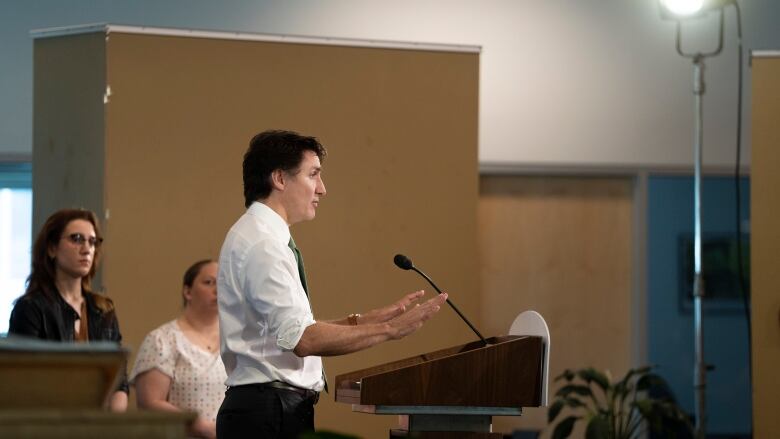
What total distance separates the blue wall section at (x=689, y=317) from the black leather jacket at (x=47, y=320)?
12.8 ft

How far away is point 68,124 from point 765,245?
317 cm

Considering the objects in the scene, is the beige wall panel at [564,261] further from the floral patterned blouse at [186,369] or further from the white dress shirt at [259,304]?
the white dress shirt at [259,304]

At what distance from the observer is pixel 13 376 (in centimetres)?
152

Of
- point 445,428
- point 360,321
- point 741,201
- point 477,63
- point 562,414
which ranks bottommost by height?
point 562,414

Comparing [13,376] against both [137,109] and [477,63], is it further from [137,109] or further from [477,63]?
[477,63]

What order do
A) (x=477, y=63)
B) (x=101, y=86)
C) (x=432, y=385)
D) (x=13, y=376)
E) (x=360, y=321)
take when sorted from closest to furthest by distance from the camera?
(x=13, y=376), (x=432, y=385), (x=360, y=321), (x=101, y=86), (x=477, y=63)

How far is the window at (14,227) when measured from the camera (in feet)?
22.1

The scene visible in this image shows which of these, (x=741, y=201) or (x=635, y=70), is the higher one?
(x=635, y=70)

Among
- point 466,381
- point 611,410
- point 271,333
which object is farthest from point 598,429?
point 271,333

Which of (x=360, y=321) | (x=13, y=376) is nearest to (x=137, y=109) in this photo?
(x=360, y=321)

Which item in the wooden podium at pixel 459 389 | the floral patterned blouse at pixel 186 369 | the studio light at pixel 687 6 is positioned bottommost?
the floral patterned blouse at pixel 186 369

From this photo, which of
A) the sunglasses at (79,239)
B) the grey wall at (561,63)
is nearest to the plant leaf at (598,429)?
the grey wall at (561,63)

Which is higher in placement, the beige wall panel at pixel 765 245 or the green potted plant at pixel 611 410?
the beige wall panel at pixel 765 245

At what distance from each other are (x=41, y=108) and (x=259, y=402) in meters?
2.83
